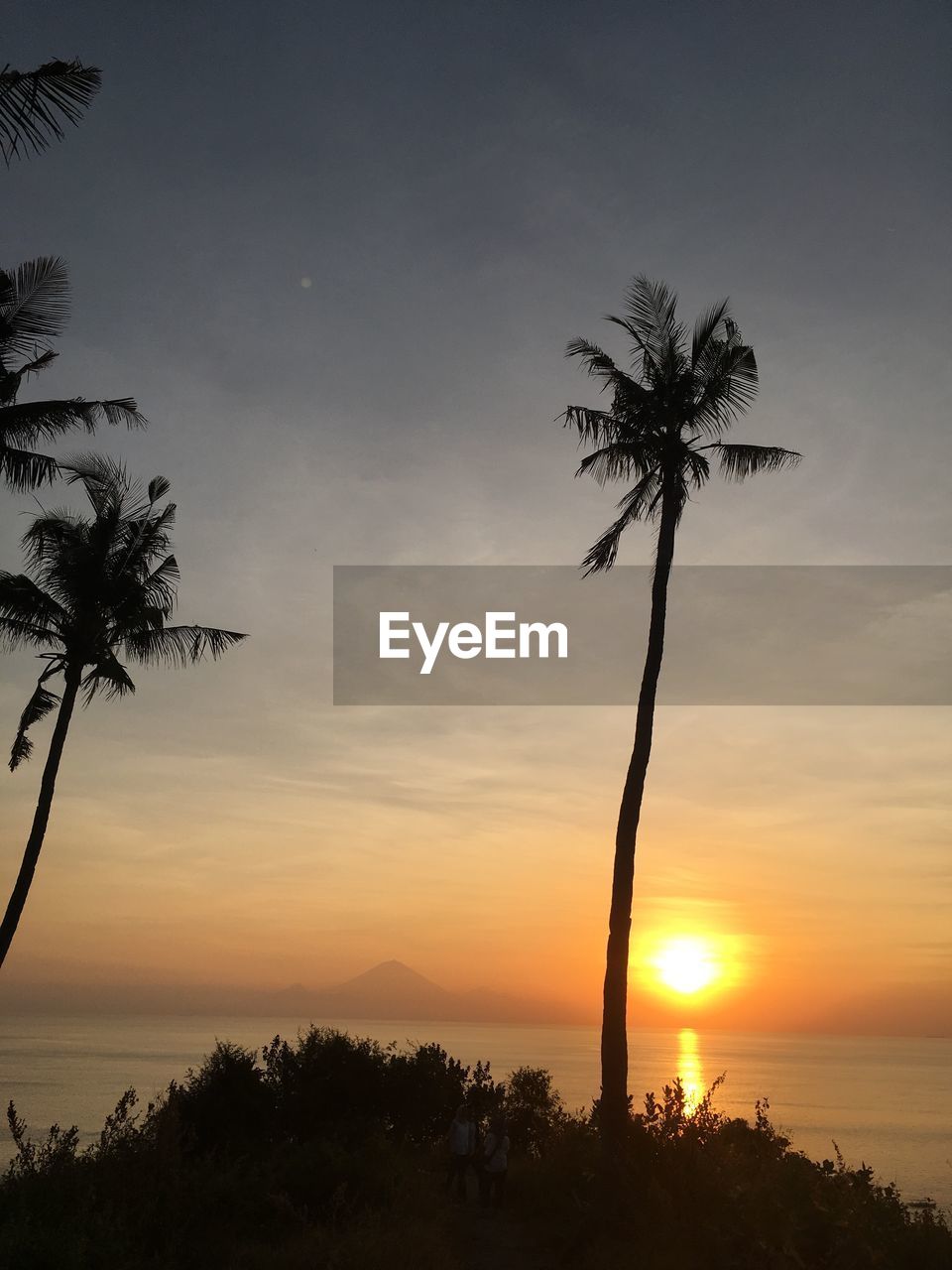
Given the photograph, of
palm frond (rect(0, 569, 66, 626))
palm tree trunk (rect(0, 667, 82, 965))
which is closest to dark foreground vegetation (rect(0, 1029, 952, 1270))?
palm tree trunk (rect(0, 667, 82, 965))

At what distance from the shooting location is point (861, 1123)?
344ft

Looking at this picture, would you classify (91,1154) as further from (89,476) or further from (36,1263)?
(89,476)

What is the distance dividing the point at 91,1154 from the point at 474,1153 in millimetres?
7540

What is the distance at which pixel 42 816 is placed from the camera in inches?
940

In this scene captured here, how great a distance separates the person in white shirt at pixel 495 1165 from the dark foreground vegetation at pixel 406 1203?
44cm

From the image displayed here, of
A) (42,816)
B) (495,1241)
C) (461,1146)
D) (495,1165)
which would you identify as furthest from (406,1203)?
(42,816)

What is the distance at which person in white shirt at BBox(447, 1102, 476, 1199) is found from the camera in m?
18.0

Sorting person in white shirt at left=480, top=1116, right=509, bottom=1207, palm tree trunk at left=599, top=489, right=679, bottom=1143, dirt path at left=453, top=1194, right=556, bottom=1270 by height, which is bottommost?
dirt path at left=453, top=1194, right=556, bottom=1270

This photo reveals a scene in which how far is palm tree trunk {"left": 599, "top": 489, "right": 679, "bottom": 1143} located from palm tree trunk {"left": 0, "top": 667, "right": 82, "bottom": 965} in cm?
1334

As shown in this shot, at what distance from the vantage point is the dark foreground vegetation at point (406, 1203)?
36.9 ft

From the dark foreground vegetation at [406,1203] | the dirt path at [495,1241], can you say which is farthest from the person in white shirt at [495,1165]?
the dark foreground vegetation at [406,1203]

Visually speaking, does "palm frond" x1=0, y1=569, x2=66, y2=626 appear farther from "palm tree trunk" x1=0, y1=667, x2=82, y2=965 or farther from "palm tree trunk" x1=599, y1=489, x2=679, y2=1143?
"palm tree trunk" x1=599, y1=489, x2=679, y2=1143

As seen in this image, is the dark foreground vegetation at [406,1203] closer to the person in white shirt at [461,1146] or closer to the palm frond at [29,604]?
the person in white shirt at [461,1146]

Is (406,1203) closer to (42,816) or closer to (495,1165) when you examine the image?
(495,1165)
